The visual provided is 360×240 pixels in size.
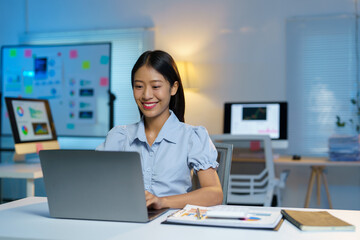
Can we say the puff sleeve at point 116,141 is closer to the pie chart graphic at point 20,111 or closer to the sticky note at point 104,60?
the pie chart graphic at point 20,111

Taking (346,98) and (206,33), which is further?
(206,33)

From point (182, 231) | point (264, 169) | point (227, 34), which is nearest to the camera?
point (182, 231)

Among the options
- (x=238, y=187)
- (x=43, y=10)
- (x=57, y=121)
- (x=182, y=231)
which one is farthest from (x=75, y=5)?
(x=182, y=231)

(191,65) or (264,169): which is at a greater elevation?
(191,65)

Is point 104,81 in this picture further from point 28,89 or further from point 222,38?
point 222,38

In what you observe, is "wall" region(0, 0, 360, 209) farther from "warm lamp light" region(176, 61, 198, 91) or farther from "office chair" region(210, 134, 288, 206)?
"office chair" region(210, 134, 288, 206)

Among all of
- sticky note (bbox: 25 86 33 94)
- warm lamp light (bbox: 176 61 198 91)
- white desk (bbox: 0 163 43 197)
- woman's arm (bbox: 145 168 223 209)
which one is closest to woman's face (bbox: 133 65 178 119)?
woman's arm (bbox: 145 168 223 209)

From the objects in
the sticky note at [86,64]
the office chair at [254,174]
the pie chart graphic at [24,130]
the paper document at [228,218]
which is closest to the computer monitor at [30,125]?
the pie chart graphic at [24,130]

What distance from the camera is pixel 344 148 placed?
11.2 ft

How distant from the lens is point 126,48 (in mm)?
4441

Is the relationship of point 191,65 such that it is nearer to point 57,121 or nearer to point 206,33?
point 206,33

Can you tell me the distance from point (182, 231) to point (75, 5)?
403 cm

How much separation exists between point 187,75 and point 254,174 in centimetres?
144

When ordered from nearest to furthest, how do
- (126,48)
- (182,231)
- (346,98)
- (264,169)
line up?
(182,231) → (264,169) → (346,98) → (126,48)
